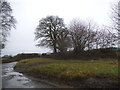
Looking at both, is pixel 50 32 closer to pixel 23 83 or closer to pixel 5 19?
pixel 5 19

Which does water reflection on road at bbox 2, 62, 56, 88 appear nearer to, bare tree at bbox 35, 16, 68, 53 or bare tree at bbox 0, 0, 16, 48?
bare tree at bbox 0, 0, 16, 48

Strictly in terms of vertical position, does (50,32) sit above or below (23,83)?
above

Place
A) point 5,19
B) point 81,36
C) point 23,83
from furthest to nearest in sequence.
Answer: point 81,36, point 5,19, point 23,83

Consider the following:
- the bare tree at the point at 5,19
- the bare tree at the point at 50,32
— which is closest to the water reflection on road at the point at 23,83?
the bare tree at the point at 5,19

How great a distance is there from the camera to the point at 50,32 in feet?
135

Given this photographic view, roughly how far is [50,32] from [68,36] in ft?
20.3

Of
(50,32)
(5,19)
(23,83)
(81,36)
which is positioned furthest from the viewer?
(50,32)

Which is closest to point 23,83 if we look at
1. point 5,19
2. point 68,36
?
point 5,19

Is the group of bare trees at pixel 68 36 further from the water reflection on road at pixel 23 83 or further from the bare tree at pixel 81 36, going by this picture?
the water reflection on road at pixel 23 83

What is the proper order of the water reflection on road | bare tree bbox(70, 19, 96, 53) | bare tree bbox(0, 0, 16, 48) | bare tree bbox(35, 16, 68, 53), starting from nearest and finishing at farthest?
the water reflection on road
bare tree bbox(0, 0, 16, 48)
bare tree bbox(70, 19, 96, 53)
bare tree bbox(35, 16, 68, 53)

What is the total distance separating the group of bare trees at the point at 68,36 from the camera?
113 feet

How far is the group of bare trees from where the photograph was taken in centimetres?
3459

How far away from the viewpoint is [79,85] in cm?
989

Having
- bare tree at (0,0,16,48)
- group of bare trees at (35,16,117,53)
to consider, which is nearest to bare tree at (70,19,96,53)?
group of bare trees at (35,16,117,53)
